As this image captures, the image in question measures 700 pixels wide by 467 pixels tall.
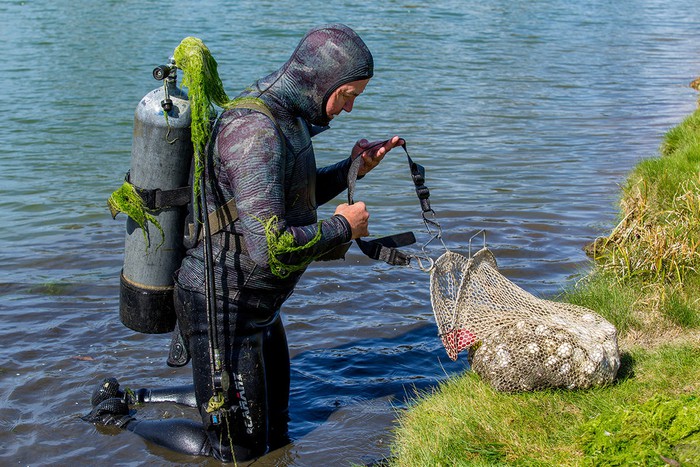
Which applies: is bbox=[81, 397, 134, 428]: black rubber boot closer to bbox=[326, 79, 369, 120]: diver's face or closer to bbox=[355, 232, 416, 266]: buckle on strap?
bbox=[355, 232, 416, 266]: buckle on strap

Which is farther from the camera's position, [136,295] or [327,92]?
[136,295]

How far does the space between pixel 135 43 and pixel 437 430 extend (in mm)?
17519

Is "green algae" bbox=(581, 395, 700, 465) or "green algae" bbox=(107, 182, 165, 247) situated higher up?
"green algae" bbox=(107, 182, 165, 247)

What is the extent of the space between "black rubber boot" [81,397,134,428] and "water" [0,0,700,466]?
110 mm

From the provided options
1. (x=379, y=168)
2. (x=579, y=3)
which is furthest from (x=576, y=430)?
(x=579, y=3)

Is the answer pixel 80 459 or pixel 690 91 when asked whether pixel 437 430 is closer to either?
pixel 80 459

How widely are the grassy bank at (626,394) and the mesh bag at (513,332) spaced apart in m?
0.10

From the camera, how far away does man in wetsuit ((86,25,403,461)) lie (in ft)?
13.0

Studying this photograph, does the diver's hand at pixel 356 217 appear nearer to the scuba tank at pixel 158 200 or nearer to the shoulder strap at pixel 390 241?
the shoulder strap at pixel 390 241

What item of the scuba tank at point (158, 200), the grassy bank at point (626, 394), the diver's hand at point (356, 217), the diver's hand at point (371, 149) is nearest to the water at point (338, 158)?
the grassy bank at point (626, 394)

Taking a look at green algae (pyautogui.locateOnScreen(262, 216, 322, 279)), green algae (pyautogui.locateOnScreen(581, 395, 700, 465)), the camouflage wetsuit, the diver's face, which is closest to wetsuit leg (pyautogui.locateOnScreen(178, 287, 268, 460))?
the camouflage wetsuit

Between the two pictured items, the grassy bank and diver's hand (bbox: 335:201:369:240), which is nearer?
the grassy bank

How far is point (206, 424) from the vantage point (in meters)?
4.69

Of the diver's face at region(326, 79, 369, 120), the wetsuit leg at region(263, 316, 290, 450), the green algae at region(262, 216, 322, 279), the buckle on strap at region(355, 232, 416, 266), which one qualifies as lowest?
the wetsuit leg at region(263, 316, 290, 450)
